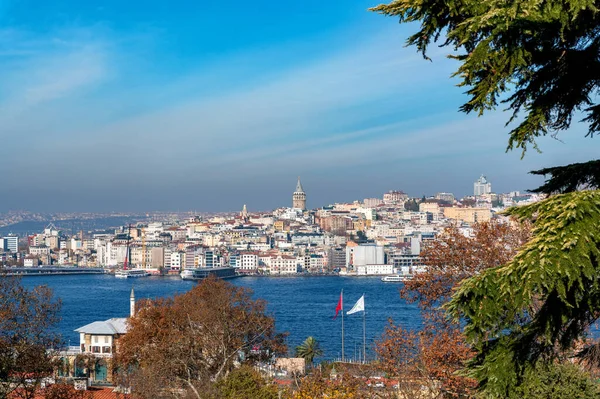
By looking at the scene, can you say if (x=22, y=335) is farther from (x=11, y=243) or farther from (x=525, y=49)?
(x=11, y=243)

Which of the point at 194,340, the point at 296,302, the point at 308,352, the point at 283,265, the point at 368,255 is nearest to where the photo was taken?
the point at 194,340

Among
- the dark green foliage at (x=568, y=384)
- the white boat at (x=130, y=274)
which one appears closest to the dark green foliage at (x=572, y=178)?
the dark green foliage at (x=568, y=384)

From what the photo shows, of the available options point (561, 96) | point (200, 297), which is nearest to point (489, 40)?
point (561, 96)

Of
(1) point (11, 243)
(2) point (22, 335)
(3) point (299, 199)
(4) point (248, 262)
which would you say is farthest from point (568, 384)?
(3) point (299, 199)

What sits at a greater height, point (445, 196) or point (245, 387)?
point (445, 196)

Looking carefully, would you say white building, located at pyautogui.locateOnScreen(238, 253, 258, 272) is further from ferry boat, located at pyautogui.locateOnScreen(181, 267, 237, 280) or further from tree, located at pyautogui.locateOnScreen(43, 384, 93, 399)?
tree, located at pyautogui.locateOnScreen(43, 384, 93, 399)

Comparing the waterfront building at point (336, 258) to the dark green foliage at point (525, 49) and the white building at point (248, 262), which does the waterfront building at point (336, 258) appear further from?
the dark green foliage at point (525, 49)

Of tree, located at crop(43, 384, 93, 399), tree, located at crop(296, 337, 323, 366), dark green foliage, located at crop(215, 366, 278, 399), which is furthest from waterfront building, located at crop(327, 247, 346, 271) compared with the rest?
tree, located at crop(43, 384, 93, 399)

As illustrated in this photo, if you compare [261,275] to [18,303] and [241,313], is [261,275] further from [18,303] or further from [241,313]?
[18,303]
